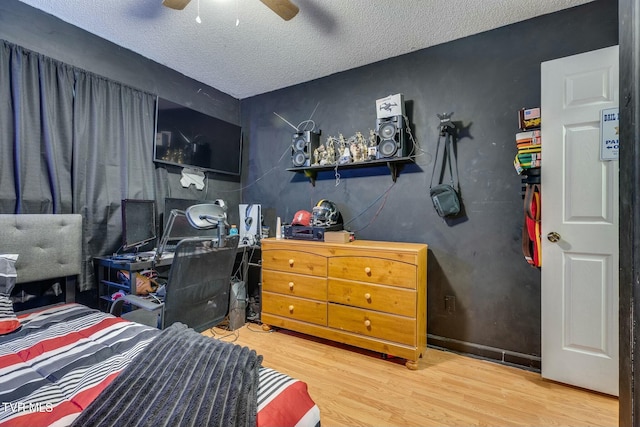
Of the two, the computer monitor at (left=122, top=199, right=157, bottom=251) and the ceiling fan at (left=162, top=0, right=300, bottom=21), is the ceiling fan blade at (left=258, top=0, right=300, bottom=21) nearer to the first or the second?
the ceiling fan at (left=162, top=0, right=300, bottom=21)

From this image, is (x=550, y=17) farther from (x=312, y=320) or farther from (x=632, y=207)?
(x=312, y=320)

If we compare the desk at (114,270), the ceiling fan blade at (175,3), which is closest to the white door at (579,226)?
the ceiling fan blade at (175,3)

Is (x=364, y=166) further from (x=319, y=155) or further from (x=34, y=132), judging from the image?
(x=34, y=132)

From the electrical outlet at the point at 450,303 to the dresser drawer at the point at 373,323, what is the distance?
1.70 feet

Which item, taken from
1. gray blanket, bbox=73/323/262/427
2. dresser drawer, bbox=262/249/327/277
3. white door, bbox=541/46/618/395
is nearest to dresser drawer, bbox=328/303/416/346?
dresser drawer, bbox=262/249/327/277

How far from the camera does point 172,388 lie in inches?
35.0

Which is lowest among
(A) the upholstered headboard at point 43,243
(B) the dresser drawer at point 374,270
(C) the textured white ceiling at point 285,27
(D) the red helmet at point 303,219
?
(B) the dresser drawer at point 374,270

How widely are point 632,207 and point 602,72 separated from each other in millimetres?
2090

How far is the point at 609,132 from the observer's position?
175cm

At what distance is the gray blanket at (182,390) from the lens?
0.78m

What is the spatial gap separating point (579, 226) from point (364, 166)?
1722mm

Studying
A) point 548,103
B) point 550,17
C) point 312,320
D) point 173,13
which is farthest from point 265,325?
point 550,17

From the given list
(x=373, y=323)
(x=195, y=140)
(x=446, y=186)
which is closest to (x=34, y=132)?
(x=195, y=140)

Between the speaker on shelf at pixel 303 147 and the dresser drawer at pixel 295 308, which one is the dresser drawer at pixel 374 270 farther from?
the speaker on shelf at pixel 303 147
